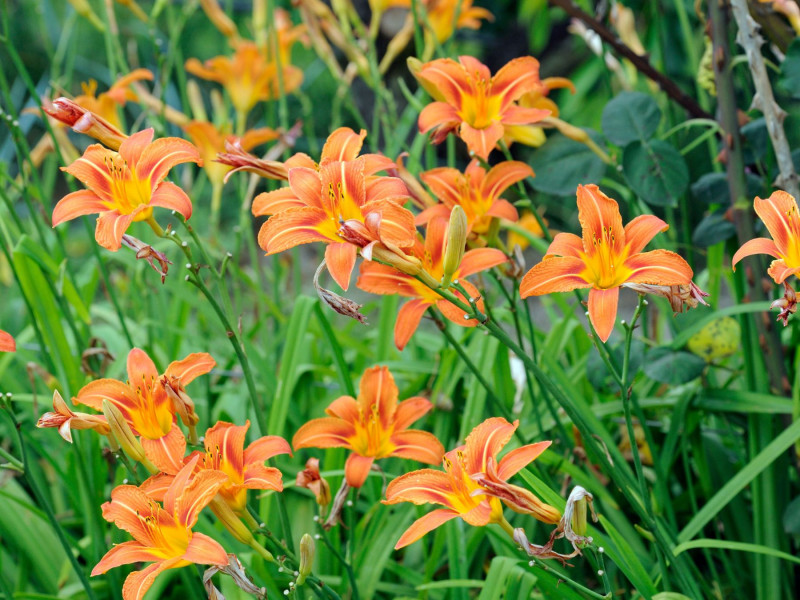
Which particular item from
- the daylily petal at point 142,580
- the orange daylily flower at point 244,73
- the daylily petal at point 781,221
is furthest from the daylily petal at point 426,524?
the orange daylily flower at point 244,73

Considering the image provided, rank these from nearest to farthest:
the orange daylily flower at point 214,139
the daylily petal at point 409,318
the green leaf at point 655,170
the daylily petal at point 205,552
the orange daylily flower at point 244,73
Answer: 1. the daylily petal at point 205,552
2. the daylily petal at point 409,318
3. the green leaf at point 655,170
4. the orange daylily flower at point 214,139
5. the orange daylily flower at point 244,73

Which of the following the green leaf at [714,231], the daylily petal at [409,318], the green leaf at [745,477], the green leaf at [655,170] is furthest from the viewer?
the green leaf at [714,231]

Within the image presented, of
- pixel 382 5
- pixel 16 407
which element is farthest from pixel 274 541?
pixel 382 5

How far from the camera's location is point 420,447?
96cm

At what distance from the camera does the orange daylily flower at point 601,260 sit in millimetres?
763

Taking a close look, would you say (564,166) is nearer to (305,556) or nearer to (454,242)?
(454,242)

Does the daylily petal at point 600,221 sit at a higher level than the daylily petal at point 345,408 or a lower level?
higher

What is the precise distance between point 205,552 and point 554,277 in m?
0.42

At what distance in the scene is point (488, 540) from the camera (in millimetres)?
1339

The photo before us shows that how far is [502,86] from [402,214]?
13.5 inches

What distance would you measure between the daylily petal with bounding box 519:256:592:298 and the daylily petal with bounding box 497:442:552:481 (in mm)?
151

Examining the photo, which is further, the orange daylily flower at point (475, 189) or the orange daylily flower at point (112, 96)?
the orange daylily flower at point (112, 96)

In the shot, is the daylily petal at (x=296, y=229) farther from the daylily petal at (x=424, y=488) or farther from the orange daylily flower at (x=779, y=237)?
the orange daylily flower at (x=779, y=237)

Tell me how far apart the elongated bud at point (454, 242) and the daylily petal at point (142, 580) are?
1.20 ft
